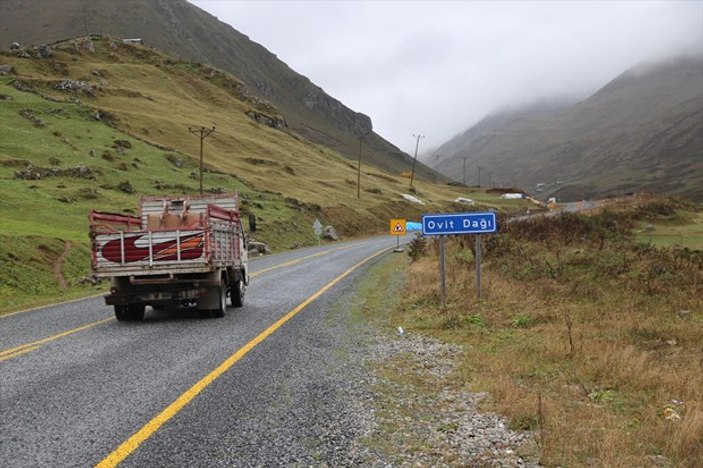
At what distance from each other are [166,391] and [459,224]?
781 cm

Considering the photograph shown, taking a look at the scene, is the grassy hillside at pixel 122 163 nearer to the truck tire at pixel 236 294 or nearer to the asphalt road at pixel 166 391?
the truck tire at pixel 236 294

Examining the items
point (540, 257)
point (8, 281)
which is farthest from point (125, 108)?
point (540, 257)

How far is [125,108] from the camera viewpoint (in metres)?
87.0

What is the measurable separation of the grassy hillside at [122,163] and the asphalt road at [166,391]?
10.5m

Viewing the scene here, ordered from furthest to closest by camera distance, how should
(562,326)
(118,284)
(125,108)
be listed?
(125,108)
(118,284)
(562,326)

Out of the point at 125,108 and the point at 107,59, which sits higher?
the point at 107,59

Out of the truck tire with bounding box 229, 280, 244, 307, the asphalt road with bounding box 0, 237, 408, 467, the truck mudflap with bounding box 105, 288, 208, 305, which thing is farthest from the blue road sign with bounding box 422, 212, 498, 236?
the truck mudflap with bounding box 105, 288, 208, 305

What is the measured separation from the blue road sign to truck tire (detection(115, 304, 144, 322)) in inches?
262

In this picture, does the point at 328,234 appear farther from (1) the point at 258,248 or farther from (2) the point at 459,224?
(2) the point at 459,224

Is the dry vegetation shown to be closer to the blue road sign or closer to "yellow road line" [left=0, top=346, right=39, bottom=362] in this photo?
the blue road sign

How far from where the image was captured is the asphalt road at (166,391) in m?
5.04

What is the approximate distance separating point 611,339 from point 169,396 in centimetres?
644

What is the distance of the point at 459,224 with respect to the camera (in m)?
12.8

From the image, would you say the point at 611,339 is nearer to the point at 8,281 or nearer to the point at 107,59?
the point at 8,281
